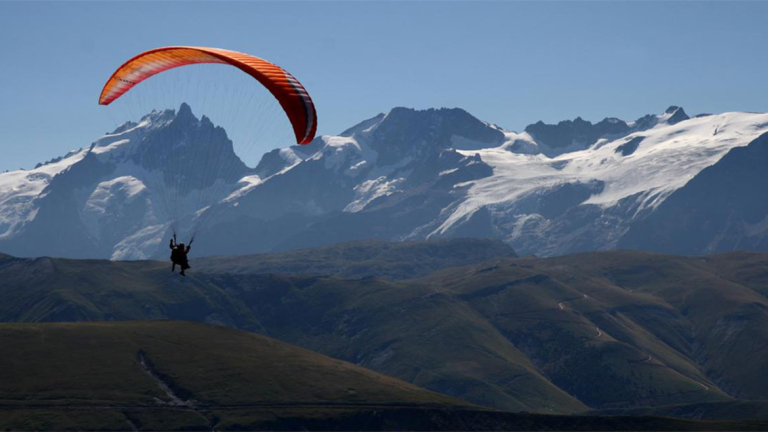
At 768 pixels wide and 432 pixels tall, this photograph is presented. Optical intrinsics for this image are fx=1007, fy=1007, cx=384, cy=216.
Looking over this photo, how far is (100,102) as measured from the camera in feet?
316

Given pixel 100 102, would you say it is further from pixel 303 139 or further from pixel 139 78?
pixel 303 139

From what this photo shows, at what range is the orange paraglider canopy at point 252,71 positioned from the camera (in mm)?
81750

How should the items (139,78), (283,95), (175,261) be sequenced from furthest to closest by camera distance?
(139,78) → (175,261) → (283,95)

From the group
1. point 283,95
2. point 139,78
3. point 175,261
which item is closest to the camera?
point 283,95

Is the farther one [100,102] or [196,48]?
[100,102]

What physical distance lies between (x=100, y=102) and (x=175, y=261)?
18869 millimetres

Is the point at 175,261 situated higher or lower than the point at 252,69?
lower

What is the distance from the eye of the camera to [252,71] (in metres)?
81.7

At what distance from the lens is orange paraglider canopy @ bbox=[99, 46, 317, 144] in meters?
81.8

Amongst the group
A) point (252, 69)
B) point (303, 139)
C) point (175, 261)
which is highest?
point (252, 69)

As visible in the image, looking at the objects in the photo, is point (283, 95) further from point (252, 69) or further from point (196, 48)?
point (196, 48)

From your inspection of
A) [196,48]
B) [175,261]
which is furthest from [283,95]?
[175,261]

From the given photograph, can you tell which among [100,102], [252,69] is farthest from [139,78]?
[252,69]

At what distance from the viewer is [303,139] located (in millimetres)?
85250
